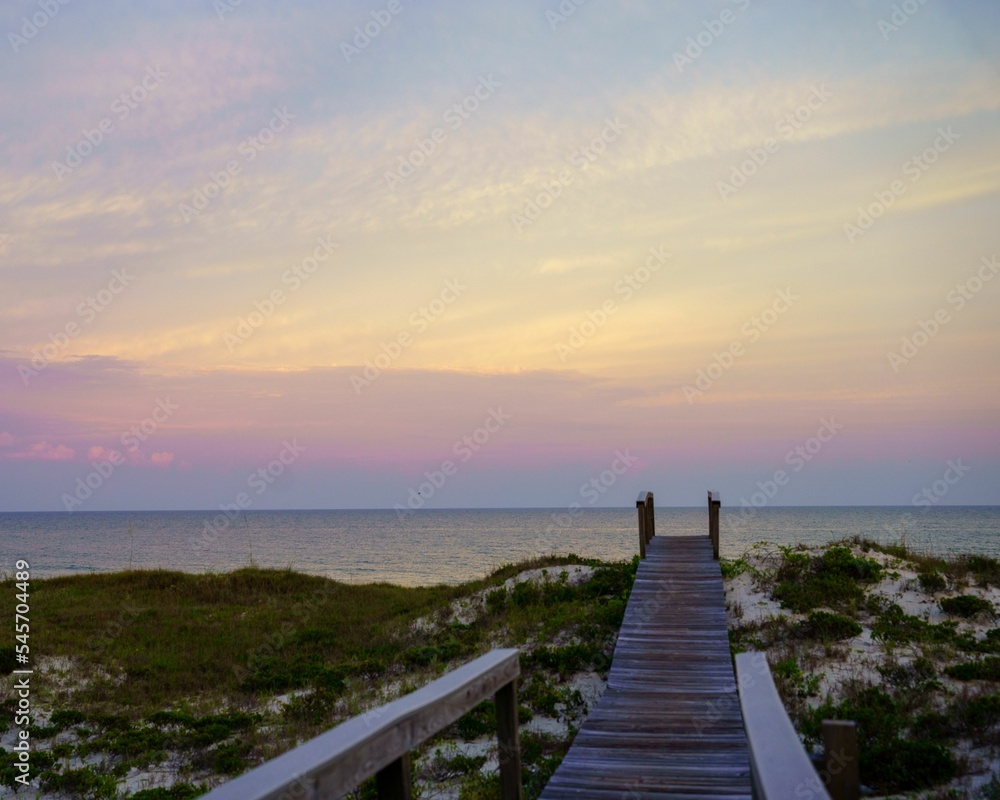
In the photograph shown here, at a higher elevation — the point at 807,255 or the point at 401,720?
the point at 807,255

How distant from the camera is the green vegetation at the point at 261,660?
376 inches

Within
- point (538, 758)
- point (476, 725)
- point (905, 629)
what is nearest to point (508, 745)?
point (538, 758)

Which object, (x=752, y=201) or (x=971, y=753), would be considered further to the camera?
(x=752, y=201)

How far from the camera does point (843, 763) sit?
2.19 metres

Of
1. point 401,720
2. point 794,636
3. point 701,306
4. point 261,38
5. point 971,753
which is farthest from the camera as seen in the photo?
point 701,306

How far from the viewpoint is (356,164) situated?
17.2m

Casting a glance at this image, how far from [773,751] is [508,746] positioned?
322cm

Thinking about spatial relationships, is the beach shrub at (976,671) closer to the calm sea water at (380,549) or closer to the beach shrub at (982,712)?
the beach shrub at (982,712)

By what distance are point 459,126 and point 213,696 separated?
Result: 11269 mm

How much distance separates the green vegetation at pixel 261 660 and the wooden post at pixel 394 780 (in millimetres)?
4467

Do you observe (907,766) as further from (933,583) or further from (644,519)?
(644,519)

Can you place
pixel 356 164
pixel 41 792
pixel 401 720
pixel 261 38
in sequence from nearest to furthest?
pixel 401 720, pixel 41 792, pixel 261 38, pixel 356 164

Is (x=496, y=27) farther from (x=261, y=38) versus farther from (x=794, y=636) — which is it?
(x=794, y=636)

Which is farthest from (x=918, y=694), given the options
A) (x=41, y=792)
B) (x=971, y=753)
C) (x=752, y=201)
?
(x=752, y=201)
